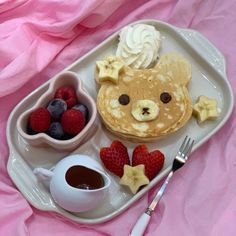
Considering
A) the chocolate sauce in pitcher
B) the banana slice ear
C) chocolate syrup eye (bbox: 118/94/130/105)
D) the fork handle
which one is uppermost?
the banana slice ear

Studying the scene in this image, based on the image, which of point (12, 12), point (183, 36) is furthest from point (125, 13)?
point (12, 12)

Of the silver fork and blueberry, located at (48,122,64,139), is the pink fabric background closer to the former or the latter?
the silver fork

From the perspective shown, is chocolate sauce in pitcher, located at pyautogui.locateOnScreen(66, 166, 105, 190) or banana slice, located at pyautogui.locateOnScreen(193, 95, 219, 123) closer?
chocolate sauce in pitcher, located at pyautogui.locateOnScreen(66, 166, 105, 190)

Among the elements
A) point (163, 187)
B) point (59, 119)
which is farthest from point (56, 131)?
point (163, 187)

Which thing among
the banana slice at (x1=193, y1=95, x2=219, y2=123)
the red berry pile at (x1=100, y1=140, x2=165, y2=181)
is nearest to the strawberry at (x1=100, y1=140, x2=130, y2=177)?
the red berry pile at (x1=100, y1=140, x2=165, y2=181)

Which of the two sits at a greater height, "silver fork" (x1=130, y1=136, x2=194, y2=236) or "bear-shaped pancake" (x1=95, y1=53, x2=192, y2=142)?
"bear-shaped pancake" (x1=95, y1=53, x2=192, y2=142)

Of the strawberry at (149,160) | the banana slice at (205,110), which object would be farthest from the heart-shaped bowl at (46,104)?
the banana slice at (205,110)

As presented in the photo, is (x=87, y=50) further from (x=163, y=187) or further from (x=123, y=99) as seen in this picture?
(x=163, y=187)
